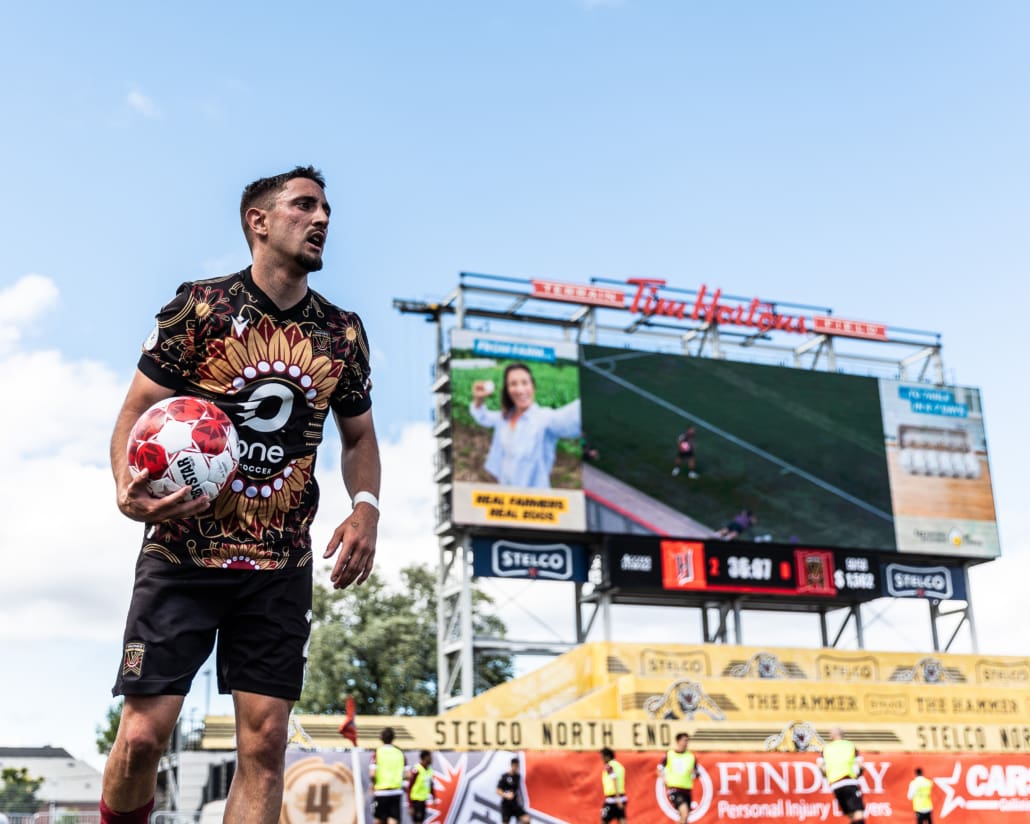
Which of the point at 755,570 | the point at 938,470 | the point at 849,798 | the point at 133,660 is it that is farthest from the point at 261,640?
the point at 938,470

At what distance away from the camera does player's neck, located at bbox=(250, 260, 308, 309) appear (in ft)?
11.8

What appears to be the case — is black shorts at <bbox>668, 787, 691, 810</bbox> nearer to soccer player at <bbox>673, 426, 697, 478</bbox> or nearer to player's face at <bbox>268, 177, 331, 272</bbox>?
player's face at <bbox>268, 177, 331, 272</bbox>

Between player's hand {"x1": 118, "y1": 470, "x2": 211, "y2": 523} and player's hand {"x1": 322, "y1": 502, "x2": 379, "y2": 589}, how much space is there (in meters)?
0.45

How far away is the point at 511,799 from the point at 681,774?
6.91 ft

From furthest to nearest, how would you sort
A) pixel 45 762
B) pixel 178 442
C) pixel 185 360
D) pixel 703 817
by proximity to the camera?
pixel 45 762, pixel 703 817, pixel 185 360, pixel 178 442

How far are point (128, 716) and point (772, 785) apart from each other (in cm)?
1319

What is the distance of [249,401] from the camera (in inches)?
136

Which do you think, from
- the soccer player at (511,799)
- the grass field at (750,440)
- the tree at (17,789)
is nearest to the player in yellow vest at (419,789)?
the soccer player at (511,799)

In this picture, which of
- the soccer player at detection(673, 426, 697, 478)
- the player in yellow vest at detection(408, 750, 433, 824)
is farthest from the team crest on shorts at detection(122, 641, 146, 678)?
the soccer player at detection(673, 426, 697, 478)

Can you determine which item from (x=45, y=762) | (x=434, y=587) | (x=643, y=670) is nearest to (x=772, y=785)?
(x=643, y=670)

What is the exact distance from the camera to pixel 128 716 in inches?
128

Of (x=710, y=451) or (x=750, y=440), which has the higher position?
(x=750, y=440)

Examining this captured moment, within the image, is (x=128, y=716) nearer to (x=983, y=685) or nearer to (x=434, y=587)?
(x=983, y=685)

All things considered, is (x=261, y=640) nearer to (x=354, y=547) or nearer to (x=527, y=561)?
(x=354, y=547)
